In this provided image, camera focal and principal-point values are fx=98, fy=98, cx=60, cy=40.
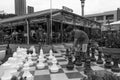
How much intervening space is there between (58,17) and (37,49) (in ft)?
8.31

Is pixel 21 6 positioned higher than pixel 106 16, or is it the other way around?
pixel 106 16

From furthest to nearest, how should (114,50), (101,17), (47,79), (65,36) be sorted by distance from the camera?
(101,17)
(65,36)
(114,50)
(47,79)

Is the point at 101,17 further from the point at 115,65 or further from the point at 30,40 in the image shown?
the point at 115,65

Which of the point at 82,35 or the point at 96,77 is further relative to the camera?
the point at 82,35

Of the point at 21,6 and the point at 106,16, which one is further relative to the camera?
the point at 106,16

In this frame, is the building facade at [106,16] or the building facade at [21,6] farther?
the building facade at [106,16]

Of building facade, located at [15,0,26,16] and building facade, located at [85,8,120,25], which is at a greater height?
building facade, located at [85,8,120,25]

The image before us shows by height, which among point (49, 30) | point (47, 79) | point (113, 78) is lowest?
point (47, 79)

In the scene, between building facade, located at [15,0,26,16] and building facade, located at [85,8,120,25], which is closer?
building facade, located at [15,0,26,16]

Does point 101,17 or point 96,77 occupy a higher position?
point 101,17

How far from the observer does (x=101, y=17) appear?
1455 inches

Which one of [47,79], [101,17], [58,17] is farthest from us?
[101,17]

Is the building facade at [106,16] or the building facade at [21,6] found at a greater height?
the building facade at [106,16]

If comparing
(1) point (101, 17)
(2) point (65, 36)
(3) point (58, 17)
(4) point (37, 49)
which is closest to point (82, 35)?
(4) point (37, 49)
